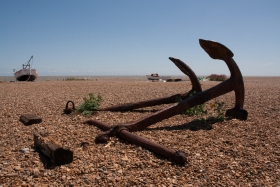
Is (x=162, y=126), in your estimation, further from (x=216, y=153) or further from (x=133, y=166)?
(x=133, y=166)

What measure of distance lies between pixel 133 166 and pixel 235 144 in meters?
1.57

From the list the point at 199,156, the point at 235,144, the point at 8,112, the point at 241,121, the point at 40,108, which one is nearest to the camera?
the point at 199,156

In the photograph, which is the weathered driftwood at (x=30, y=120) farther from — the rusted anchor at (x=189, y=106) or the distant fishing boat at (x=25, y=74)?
the distant fishing boat at (x=25, y=74)

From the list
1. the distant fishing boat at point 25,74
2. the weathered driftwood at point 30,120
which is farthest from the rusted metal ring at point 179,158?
the distant fishing boat at point 25,74

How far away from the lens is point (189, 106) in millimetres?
4371

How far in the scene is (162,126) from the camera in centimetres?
450

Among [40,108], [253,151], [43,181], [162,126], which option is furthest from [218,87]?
[40,108]

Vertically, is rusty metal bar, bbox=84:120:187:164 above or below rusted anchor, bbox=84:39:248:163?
below

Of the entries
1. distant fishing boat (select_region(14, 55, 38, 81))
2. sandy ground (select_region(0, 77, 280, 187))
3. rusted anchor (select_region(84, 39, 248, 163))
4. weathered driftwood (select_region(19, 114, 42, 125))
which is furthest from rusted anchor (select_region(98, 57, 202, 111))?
distant fishing boat (select_region(14, 55, 38, 81))

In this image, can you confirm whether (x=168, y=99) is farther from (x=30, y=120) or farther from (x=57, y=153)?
(x=57, y=153)

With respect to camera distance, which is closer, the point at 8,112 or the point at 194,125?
the point at 194,125

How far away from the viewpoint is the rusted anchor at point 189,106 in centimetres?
337

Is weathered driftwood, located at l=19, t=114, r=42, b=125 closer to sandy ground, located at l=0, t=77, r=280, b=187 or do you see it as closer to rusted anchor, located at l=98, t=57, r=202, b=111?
sandy ground, located at l=0, t=77, r=280, b=187

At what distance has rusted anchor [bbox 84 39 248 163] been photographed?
3367 millimetres
